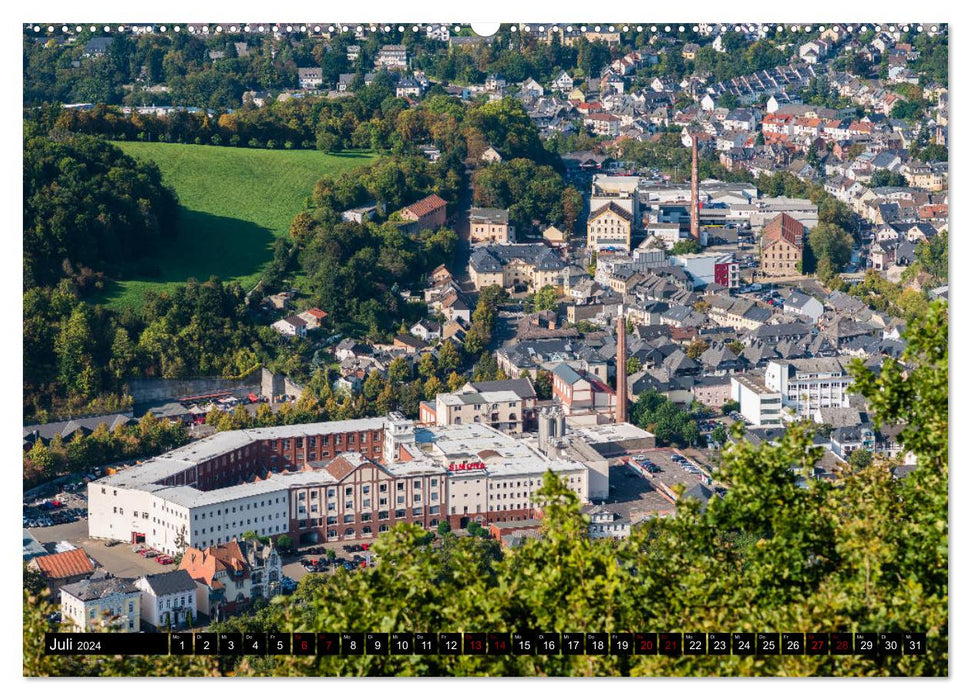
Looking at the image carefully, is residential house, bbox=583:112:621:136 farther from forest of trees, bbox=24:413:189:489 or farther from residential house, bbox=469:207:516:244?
forest of trees, bbox=24:413:189:489

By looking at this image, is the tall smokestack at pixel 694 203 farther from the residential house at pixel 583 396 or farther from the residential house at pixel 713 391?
the residential house at pixel 583 396

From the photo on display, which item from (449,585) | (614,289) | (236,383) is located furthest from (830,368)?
(449,585)

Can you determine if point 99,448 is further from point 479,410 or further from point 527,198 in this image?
point 527,198

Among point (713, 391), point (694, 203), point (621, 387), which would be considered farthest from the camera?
point (694, 203)

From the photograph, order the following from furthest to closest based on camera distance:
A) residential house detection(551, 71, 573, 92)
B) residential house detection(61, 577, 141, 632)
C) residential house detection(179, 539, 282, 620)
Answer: residential house detection(551, 71, 573, 92) < residential house detection(179, 539, 282, 620) < residential house detection(61, 577, 141, 632)

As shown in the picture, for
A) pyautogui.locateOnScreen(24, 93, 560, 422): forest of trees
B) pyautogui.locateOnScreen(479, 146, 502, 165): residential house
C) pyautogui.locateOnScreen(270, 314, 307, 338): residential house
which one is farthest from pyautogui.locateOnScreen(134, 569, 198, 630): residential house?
pyautogui.locateOnScreen(479, 146, 502, 165): residential house

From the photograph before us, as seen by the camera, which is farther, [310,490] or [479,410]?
[479,410]

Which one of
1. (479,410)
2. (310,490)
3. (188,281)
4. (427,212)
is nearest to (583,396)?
(479,410)

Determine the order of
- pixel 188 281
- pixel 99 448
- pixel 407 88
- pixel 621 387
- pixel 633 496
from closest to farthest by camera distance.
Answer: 1. pixel 633 496
2. pixel 99 448
3. pixel 621 387
4. pixel 188 281
5. pixel 407 88
